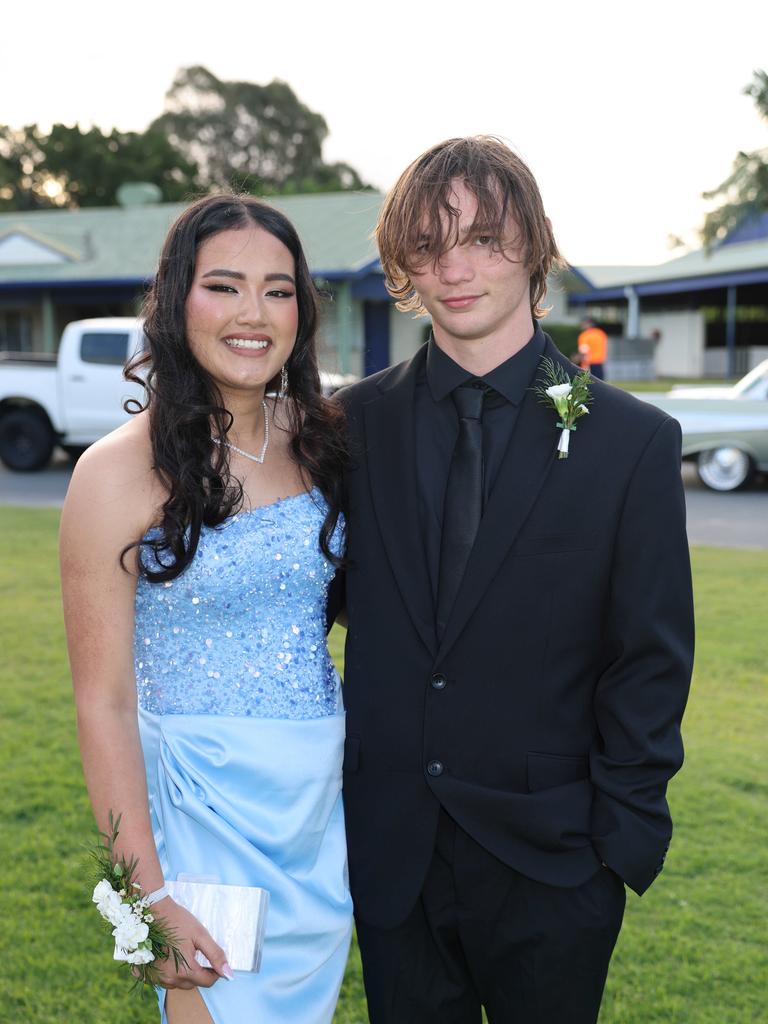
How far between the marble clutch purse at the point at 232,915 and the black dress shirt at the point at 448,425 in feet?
2.52

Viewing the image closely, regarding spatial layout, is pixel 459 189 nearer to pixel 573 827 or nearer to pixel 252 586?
pixel 252 586

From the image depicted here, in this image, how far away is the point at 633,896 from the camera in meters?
4.09

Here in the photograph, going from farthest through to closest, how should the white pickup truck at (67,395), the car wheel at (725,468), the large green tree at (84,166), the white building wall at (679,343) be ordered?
the large green tree at (84,166) < the white building wall at (679,343) < the white pickup truck at (67,395) < the car wheel at (725,468)

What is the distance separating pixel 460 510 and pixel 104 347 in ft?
44.0

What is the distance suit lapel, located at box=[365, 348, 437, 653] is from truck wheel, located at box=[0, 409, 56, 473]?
1353cm

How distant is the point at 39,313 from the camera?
2606cm

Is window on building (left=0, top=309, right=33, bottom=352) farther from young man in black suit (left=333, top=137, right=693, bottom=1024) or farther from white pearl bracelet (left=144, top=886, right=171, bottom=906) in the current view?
white pearl bracelet (left=144, top=886, right=171, bottom=906)

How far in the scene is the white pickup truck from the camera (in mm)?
14695

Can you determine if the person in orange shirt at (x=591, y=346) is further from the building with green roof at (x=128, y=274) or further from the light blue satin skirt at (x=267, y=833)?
the light blue satin skirt at (x=267, y=833)

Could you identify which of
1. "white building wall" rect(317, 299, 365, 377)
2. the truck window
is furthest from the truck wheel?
"white building wall" rect(317, 299, 365, 377)

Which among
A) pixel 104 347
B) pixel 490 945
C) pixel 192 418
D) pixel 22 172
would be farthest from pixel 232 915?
pixel 22 172

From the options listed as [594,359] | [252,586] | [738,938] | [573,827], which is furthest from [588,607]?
[594,359]

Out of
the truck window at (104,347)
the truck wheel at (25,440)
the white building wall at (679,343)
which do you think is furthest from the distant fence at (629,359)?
the truck wheel at (25,440)

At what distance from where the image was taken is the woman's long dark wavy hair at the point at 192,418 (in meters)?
2.22
